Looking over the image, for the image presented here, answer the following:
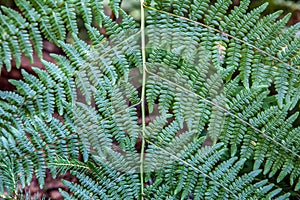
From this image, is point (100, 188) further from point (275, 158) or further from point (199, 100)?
point (275, 158)

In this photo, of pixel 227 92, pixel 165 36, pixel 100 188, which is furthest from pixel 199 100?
pixel 100 188

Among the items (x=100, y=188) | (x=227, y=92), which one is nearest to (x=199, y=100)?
(x=227, y=92)

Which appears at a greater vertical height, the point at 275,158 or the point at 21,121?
the point at 21,121

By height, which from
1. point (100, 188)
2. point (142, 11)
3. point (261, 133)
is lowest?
point (100, 188)

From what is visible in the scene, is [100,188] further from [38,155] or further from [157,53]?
[157,53]

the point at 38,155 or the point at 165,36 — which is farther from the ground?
the point at 165,36

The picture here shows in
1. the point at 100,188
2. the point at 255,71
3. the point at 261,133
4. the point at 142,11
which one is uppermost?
the point at 142,11
